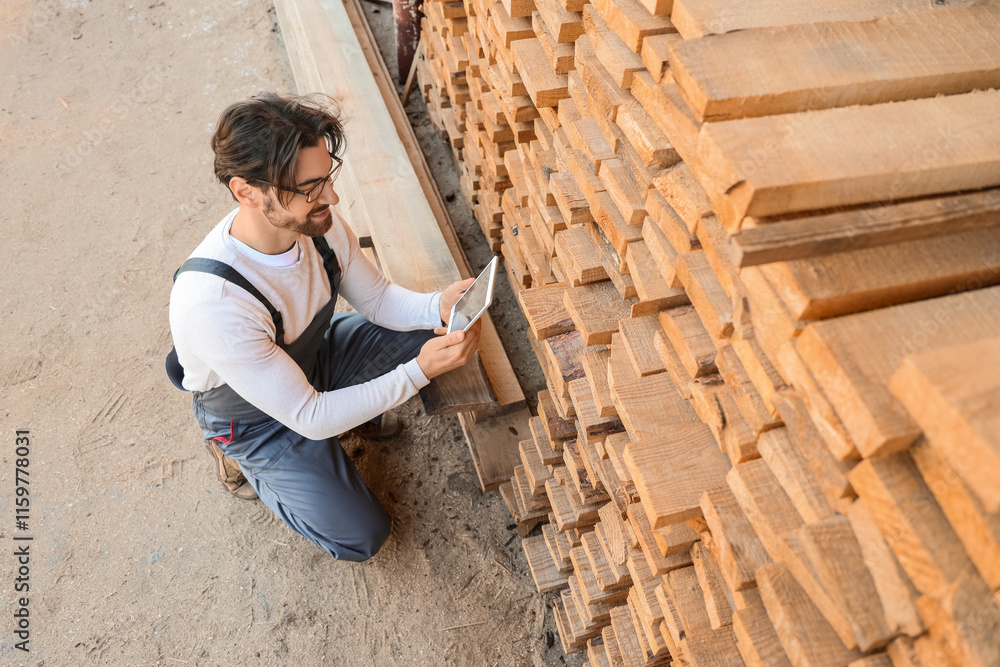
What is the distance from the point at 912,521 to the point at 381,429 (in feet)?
8.75

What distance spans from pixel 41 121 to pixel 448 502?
4.27m

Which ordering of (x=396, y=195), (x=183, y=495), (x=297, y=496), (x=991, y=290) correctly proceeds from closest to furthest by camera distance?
(x=991, y=290) < (x=297, y=496) < (x=183, y=495) < (x=396, y=195)

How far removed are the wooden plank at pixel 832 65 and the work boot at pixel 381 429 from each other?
7.97 ft

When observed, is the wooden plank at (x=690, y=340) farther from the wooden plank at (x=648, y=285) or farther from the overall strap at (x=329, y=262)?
the overall strap at (x=329, y=262)

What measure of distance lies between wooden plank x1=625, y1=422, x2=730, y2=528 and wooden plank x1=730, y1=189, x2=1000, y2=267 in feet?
2.47

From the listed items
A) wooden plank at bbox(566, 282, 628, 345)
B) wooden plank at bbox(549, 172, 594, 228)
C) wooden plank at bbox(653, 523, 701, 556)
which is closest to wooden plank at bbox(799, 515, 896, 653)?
wooden plank at bbox(653, 523, 701, 556)

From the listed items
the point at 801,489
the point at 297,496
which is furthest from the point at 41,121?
the point at 801,489

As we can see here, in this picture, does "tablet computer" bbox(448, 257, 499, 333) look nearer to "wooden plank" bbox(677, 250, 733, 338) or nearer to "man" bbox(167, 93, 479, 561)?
"man" bbox(167, 93, 479, 561)

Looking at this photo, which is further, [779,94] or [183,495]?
[183,495]

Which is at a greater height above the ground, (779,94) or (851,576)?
(779,94)

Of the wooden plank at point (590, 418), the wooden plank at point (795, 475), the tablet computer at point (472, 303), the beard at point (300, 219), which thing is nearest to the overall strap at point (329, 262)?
the beard at point (300, 219)

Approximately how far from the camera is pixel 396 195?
3.85 metres

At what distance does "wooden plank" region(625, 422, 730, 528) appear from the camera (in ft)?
5.78

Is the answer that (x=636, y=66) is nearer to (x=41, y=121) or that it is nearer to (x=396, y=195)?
(x=396, y=195)
